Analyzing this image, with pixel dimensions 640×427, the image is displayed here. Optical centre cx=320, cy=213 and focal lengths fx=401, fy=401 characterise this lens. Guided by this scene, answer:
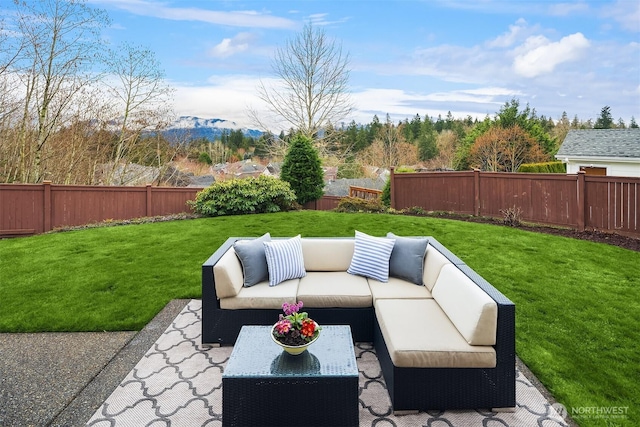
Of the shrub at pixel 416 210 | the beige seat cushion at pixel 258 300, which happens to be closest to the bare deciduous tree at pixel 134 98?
the shrub at pixel 416 210

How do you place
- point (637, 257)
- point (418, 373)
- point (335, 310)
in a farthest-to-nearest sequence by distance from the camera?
point (637, 257) < point (335, 310) < point (418, 373)

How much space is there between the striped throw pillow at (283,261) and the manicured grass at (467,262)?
1.50 m

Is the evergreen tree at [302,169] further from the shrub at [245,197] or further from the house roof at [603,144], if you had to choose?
the house roof at [603,144]

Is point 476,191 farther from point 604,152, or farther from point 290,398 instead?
point 290,398

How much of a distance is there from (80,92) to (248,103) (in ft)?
22.5

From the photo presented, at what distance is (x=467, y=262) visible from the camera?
6.17 metres

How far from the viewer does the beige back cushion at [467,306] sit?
2.61 meters

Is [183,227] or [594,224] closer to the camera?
[594,224]

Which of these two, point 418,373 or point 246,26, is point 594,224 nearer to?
point 418,373

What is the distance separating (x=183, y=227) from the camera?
8.85m

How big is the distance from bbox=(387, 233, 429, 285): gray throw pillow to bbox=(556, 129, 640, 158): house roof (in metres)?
12.7

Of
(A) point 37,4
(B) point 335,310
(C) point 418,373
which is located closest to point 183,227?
(B) point 335,310

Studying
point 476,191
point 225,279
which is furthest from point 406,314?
point 476,191

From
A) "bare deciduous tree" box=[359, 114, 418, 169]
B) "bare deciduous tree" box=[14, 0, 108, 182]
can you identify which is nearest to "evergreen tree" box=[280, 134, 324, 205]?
"bare deciduous tree" box=[14, 0, 108, 182]
